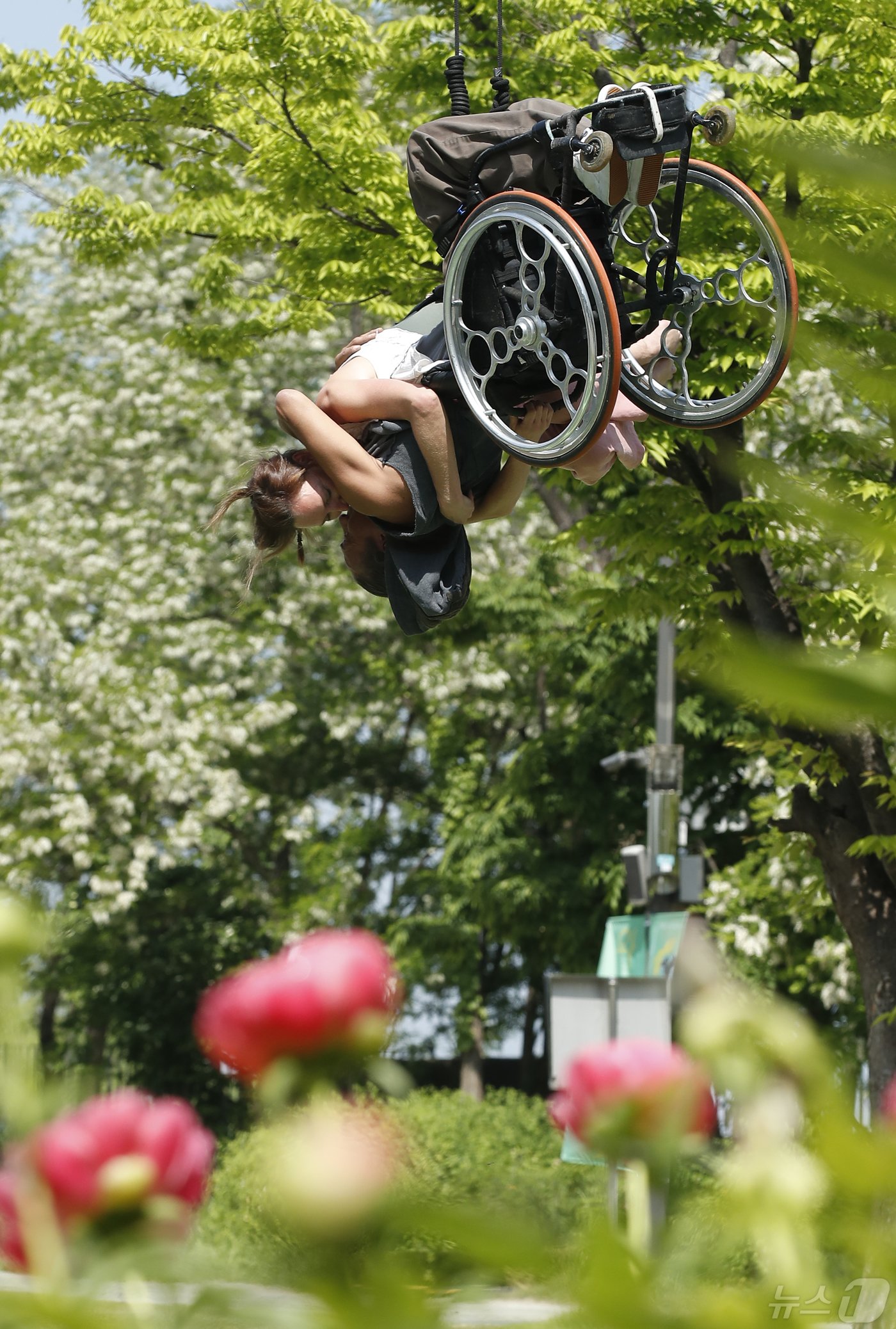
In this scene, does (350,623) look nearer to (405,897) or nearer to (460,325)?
(405,897)

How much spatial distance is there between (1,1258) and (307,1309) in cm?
10

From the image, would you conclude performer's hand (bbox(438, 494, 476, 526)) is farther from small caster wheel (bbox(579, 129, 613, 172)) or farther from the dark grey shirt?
small caster wheel (bbox(579, 129, 613, 172))

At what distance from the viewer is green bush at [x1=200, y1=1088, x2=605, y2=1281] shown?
49 cm

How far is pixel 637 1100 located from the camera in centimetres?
57

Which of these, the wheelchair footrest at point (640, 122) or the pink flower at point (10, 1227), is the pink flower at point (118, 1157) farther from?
the wheelchair footrest at point (640, 122)

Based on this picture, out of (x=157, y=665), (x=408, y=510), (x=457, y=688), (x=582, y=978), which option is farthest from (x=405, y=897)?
(x=408, y=510)

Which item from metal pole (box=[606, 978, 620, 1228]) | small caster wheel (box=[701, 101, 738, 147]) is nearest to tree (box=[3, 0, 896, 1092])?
small caster wheel (box=[701, 101, 738, 147])

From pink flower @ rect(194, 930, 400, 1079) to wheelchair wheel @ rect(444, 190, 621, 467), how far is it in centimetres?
237

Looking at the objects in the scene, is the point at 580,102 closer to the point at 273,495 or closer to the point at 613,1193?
the point at 273,495

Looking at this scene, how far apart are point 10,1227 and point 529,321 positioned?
8.50 ft

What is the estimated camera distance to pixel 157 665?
493 inches

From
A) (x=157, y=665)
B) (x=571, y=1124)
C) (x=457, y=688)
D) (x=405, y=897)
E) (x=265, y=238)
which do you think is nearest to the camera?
(x=571, y=1124)

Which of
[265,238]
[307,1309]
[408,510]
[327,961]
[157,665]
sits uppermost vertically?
[265,238]

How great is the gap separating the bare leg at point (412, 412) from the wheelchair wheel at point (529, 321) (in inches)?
3.2
